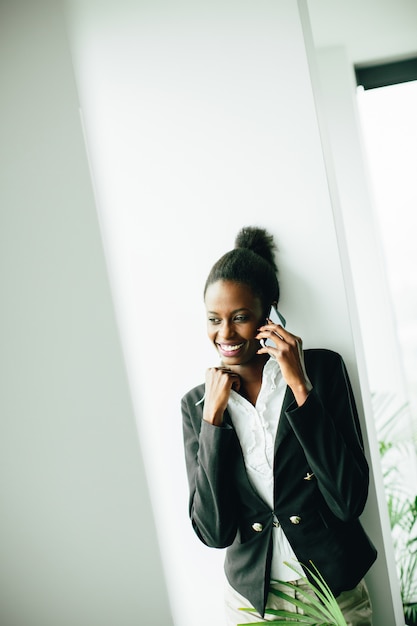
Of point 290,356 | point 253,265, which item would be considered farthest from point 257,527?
point 253,265

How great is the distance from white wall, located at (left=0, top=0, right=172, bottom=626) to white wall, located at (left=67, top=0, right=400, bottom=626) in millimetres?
90

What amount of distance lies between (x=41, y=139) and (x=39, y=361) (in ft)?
2.39

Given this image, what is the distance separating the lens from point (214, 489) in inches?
58.6

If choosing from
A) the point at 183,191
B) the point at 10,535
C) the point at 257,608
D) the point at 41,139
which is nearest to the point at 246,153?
the point at 183,191

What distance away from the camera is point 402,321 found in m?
2.46

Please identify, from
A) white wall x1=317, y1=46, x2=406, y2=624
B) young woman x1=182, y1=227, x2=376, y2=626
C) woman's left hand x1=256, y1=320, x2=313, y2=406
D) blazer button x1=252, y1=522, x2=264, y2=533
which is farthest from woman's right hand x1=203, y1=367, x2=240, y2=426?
white wall x1=317, y1=46, x2=406, y2=624

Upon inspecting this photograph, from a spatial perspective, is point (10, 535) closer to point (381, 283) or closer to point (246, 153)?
point (246, 153)

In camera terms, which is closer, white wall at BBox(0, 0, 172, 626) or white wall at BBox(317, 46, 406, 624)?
white wall at BBox(0, 0, 172, 626)

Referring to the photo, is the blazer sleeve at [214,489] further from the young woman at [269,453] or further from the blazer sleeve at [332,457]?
the blazer sleeve at [332,457]

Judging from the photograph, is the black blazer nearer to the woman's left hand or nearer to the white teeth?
the woman's left hand

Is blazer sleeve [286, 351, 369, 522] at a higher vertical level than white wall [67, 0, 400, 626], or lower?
lower

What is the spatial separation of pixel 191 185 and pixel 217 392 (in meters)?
0.61

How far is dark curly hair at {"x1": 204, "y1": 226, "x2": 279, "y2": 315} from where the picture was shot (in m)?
1.54

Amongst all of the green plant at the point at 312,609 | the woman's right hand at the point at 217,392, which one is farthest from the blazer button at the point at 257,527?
the woman's right hand at the point at 217,392
